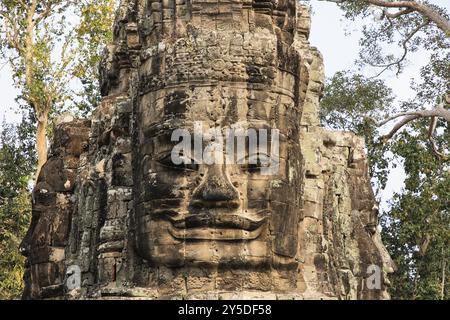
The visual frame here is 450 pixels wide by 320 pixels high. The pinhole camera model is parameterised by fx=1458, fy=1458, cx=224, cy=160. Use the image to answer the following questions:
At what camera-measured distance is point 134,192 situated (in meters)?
17.1

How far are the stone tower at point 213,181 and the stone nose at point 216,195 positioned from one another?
0.01 meters

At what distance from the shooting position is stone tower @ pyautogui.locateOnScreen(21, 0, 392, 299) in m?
16.1

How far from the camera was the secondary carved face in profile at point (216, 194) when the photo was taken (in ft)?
52.7

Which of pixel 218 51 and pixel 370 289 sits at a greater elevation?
pixel 218 51

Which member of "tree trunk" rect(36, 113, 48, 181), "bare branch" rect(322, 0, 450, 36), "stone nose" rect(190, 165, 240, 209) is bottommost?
"stone nose" rect(190, 165, 240, 209)

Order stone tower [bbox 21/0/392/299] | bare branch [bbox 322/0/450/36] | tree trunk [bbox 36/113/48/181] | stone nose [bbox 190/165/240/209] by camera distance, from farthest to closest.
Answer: bare branch [bbox 322/0/450/36]
tree trunk [bbox 36/113/48/181]
stone tower [bbox 21/0/392/299]
stone nose [bbox 190/165/240/209]

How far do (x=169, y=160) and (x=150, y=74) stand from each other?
112 centimetres

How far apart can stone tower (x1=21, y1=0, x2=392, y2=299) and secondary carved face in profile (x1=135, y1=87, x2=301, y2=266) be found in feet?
0.05

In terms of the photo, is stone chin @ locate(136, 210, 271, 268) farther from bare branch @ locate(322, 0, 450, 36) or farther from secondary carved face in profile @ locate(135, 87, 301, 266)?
bare branch @ locate(322, 0, 450, 36)

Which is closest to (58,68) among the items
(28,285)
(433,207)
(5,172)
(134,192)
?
(5,172)

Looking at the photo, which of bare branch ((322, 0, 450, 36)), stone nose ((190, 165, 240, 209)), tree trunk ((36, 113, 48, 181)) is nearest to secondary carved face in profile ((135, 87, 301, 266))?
stone nose ((190, 165, 240, 209))

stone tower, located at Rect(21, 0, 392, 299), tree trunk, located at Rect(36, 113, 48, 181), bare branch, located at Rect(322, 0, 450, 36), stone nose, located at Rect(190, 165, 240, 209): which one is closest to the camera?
stone nose, located at Rect(190, 165, 240, 209)

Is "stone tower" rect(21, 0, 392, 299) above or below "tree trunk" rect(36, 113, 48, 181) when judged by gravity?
below

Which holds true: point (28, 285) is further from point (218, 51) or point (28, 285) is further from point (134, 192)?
A: point (218, 51)
